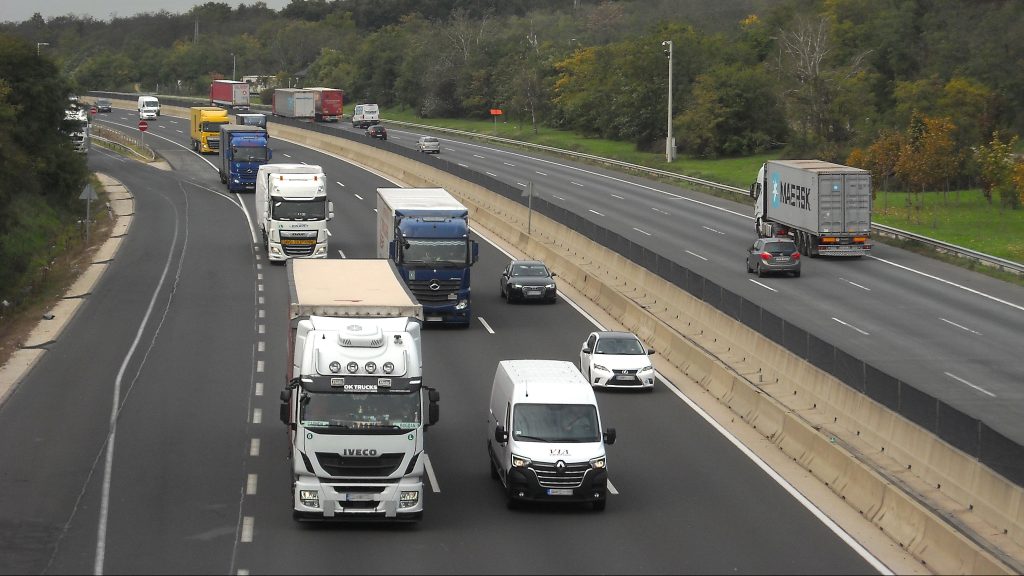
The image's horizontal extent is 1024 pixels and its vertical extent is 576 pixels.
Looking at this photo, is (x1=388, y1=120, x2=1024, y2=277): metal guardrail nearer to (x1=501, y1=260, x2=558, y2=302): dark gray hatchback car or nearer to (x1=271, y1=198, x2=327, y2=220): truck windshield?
(x1=501, y1=260, x2=558, y2=302): dark gray hatchback car

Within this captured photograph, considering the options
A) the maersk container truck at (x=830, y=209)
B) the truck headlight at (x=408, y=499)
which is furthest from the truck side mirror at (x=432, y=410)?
the maersk container truck at (x=830, y=209)

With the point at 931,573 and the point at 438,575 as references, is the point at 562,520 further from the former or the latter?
the point at 931,573

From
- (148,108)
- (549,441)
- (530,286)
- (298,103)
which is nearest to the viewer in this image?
(549,441)

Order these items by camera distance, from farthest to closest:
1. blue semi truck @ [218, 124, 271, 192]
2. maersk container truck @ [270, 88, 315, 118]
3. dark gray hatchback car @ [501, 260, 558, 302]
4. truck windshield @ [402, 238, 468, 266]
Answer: maersk container truck @ [270, 88, 315, 118], blue semi truck @ [218, 124, 271, 192], dark gray hatchback car @ [501, 260, 558, 302], truck windshield @ [402, 238, 468, 266]

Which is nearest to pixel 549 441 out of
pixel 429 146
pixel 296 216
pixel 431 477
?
pixel 431 477

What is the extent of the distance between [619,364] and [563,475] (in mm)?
11006

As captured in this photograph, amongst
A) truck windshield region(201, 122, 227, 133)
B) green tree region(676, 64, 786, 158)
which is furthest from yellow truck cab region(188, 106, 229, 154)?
green tree region(676, 64, 786, 158)

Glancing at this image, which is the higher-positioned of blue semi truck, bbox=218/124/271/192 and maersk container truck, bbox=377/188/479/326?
blue semi truck, bbox=218/124/271/192

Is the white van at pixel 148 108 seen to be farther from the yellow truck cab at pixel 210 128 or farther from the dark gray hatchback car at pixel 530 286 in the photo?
the dark gray hatchback car at pixel 530 286

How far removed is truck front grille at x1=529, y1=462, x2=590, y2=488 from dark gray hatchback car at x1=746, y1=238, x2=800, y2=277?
31797 mm

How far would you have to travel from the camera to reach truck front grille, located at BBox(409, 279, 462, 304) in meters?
41.2

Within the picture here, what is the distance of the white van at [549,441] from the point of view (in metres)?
22.8

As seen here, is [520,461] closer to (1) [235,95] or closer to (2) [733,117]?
(2) [733,117]

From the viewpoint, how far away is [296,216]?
52.3m
